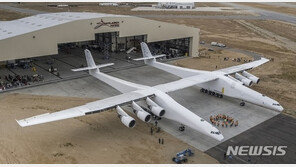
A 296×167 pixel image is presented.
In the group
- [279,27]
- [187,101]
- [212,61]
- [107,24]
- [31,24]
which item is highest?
[107,24]

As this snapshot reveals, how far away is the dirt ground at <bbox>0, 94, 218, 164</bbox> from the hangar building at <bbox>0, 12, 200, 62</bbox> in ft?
37.9

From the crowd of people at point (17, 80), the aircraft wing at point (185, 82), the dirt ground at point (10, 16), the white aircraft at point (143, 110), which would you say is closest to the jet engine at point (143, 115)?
the white aircraft at point (143, 110)

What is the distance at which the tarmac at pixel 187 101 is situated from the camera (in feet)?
98.7

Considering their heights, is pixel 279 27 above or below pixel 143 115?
above

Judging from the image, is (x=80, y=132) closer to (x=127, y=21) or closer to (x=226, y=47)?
(x=127, y=21)

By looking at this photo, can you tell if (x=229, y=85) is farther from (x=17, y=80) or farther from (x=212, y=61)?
(x=17, y=80)

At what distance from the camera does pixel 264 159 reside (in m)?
25.6

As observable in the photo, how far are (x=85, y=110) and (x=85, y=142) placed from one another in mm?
3321

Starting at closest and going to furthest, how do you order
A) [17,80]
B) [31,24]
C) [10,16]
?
[17,80] < [31,24] < [10,16]

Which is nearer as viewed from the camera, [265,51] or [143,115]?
[143,115]

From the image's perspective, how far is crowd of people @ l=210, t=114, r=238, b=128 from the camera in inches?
1266

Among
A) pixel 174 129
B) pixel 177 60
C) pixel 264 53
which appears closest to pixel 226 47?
pixel 264 53

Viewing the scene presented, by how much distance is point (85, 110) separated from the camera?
28.4m

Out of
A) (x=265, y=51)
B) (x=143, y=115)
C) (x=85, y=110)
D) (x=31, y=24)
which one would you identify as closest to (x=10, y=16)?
(x=31, y=24)
